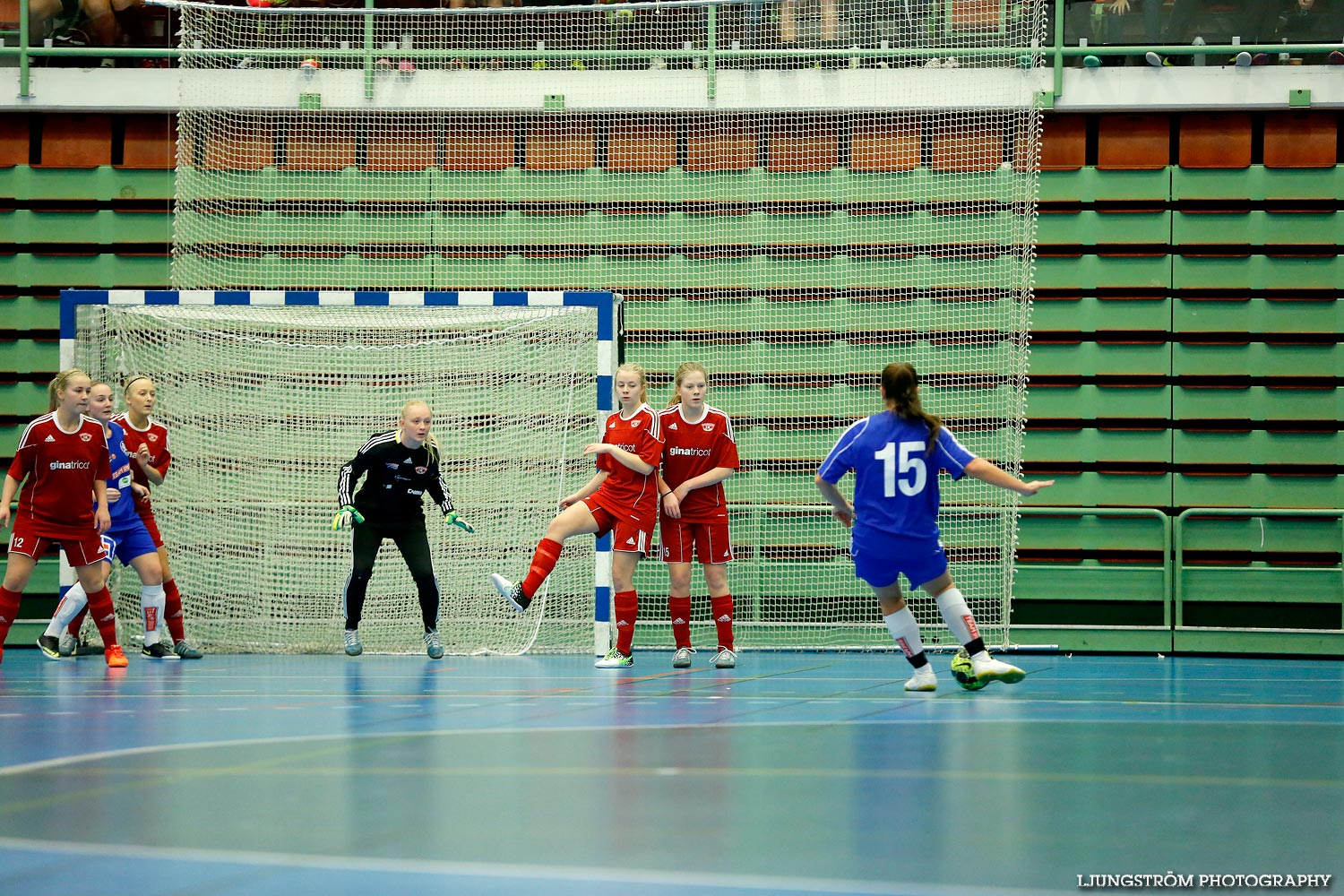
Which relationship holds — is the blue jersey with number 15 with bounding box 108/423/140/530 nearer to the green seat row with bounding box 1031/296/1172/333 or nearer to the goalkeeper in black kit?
the goalkeeper in black kit

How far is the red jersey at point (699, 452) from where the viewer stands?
930cm

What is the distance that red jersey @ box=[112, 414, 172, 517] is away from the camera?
9.91m

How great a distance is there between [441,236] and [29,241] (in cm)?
358

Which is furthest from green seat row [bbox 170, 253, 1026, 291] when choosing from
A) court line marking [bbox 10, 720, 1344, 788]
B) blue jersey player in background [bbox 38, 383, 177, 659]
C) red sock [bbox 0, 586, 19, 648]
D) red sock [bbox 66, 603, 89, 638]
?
court line marking [bbox 10, 720, 1344, 788]

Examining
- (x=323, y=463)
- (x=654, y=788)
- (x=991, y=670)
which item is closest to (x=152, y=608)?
(x=323, y=463)

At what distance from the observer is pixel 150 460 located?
9.95 metres

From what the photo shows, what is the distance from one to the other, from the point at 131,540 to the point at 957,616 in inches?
229

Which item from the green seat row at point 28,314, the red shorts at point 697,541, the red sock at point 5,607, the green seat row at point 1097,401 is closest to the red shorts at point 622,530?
the red shorts at point 697,541

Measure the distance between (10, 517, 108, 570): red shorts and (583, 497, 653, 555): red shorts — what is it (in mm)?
3210

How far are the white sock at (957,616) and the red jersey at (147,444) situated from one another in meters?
5.77

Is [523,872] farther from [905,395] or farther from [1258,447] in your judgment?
[1258,447]

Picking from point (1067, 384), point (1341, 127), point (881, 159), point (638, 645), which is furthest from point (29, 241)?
point (1341, 127)

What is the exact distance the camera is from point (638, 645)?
37.2 ft

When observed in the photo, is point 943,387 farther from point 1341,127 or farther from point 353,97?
point 353,97
